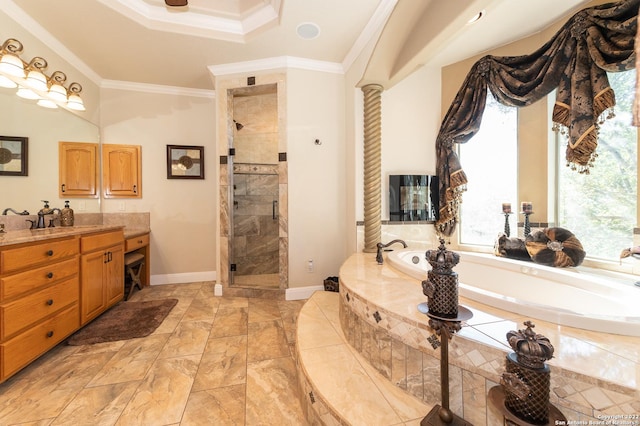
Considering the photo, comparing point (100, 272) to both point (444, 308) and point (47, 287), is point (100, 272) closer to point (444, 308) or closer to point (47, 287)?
point (47, 287)

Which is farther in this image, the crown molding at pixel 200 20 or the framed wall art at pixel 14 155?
the crown molding at pixel 200 20

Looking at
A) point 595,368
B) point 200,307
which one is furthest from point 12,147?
point 595,368

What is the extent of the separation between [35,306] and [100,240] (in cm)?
81

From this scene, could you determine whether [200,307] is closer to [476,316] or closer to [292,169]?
[292,169]

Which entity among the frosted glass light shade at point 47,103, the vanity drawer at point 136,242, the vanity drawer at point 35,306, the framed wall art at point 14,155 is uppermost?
the frosted glass light shade at point 47,103

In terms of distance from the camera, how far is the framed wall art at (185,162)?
3438mm

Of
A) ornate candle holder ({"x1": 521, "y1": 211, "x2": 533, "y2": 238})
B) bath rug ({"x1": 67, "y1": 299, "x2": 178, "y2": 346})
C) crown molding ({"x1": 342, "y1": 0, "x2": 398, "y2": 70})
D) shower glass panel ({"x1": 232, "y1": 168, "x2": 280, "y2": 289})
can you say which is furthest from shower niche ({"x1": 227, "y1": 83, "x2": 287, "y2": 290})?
ornate candle holder ({"x1": 521, "y1": 211, "x2": 533, "y2": 238})

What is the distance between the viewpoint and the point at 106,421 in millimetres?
1276

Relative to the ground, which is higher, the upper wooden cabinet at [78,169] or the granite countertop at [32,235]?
the upper wooden cabinet at [78,169]

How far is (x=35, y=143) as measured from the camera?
2.26 meters

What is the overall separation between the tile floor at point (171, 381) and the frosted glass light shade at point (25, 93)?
213 centimetres

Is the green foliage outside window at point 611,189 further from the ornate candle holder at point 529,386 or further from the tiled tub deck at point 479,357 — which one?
the ornate candle holder at point 529,386

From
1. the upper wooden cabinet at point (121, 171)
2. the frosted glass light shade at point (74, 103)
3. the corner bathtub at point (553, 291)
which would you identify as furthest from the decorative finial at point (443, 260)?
the upper wooden cabinet at point (121, 171)

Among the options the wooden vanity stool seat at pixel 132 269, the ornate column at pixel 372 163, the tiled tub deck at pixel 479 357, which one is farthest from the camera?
the wooden vanity stool seat at pixel 132 269
